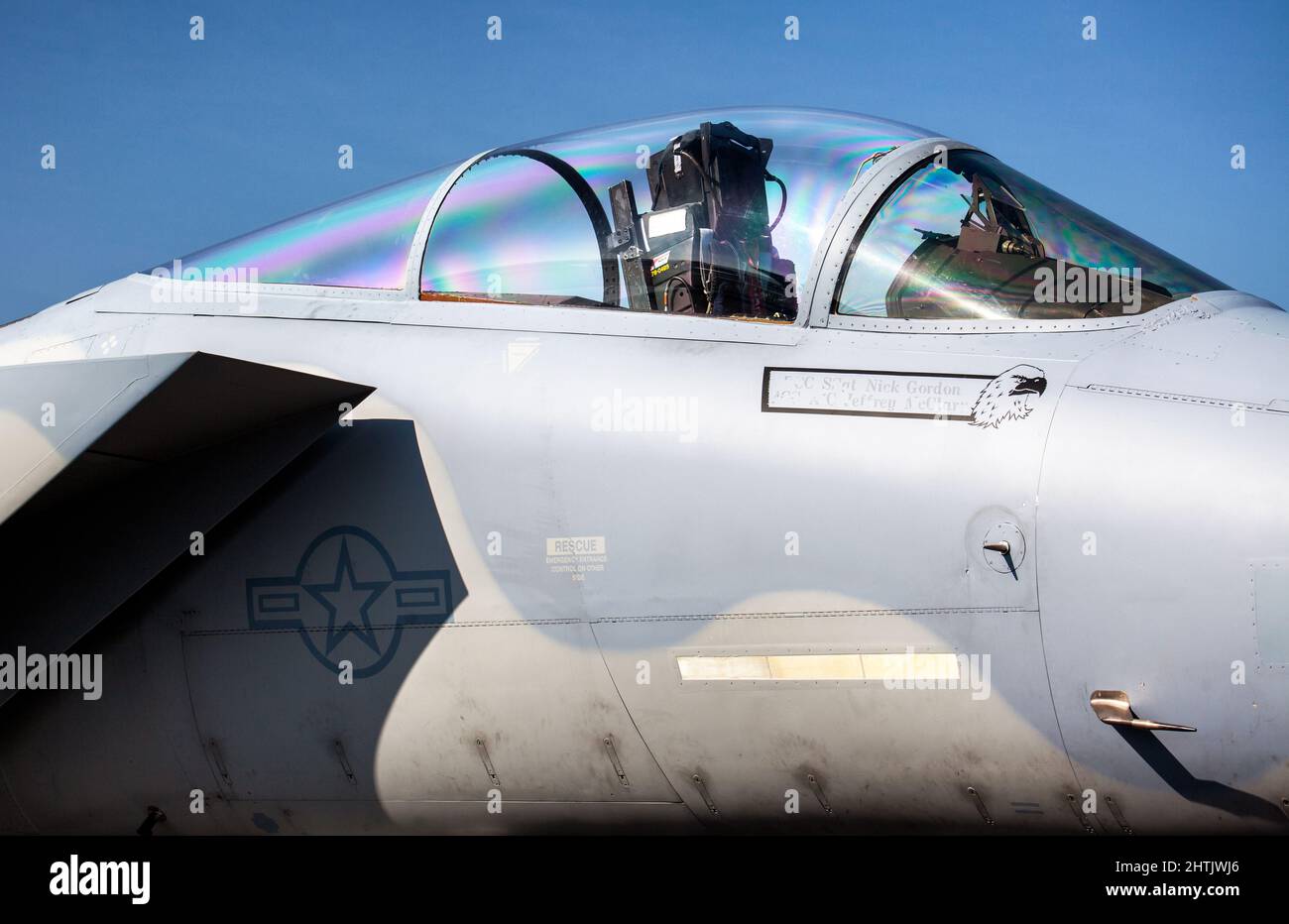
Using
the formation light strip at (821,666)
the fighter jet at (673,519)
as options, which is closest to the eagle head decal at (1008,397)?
the fighter jet at (673,519)

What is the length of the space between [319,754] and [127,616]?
36.0 inches

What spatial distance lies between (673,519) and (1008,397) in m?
1.14

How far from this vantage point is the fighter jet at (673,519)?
368cm

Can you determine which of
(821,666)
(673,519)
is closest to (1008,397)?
(821,666)

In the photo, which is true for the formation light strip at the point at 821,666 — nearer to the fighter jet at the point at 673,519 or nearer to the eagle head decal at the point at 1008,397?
the fighter jet at the point at 673,519

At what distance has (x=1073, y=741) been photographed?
3705 millimetres

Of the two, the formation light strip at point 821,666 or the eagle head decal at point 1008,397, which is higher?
the eagle head decal at point 1008,397

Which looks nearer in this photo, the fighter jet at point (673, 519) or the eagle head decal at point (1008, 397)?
the fighter jet at point (673, 519)

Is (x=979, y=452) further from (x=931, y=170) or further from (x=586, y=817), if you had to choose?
(x=586, y=817)

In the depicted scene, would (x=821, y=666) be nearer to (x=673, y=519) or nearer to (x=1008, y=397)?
(x=673, y=519)

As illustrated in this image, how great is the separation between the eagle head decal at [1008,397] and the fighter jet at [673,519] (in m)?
0.01

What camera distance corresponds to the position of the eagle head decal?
385 centimetres

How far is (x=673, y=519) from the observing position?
4.13m
